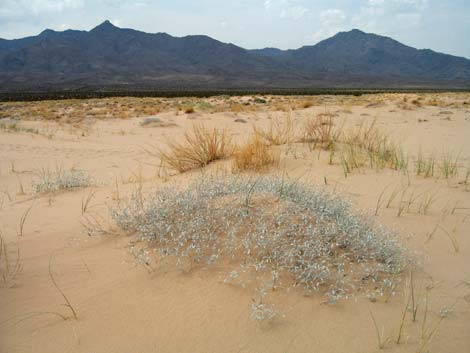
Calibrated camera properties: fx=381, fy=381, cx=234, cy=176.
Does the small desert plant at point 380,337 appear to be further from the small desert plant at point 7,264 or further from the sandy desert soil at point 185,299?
the small desert plant at point 7,264

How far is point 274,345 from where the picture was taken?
68.8 inches

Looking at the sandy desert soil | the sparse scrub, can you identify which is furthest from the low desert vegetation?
the sparse scrub

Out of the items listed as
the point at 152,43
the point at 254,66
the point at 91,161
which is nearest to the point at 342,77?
the point at 254,66

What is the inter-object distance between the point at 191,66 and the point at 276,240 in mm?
147880

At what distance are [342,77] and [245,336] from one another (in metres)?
136

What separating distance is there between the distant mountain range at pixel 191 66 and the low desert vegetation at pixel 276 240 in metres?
87.3

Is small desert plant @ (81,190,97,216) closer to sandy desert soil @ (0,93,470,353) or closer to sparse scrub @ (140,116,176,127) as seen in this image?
sandy desert soil @ (0,93,470,353)

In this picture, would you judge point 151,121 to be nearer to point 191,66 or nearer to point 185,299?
point 185,299

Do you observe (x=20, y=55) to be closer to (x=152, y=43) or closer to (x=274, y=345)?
(x=152, y=43)

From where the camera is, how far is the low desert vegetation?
2.17 m

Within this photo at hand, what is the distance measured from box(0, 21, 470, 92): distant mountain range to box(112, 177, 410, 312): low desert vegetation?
8727cm

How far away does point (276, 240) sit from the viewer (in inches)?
93.6

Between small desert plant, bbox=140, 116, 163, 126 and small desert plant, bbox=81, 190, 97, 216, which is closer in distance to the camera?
small desert plant, bbox=81, 190, 97, 216

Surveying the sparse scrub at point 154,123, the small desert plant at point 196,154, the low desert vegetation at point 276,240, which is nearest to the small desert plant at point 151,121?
the sparse scrub at point 154,123
